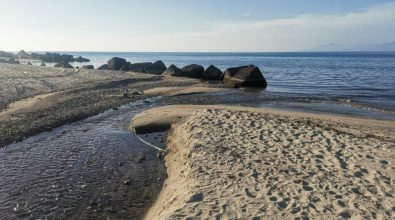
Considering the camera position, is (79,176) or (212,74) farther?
(212,74)

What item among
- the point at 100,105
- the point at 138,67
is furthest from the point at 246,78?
the point at 138,67

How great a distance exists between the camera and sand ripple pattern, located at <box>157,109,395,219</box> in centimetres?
793

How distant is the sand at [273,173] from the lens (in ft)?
26.1

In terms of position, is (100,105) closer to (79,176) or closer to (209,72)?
(79,176)

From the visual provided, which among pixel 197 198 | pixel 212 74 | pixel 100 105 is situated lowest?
pixel 212 74

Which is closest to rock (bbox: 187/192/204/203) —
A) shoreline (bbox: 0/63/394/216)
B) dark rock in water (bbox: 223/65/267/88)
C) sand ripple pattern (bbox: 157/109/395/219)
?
sand ripple pattern (bbox: 157/109/395/219)

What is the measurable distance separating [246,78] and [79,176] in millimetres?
27750

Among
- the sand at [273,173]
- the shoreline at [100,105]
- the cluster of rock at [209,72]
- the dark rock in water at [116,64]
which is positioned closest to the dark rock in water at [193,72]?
the cluster of rock at [209,72]

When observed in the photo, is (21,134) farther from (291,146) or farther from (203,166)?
(291,146)

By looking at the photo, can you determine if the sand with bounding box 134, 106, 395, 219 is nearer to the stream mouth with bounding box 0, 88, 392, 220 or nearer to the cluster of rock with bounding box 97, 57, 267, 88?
the stream mouth with bounding box 0, 88, 392, 220

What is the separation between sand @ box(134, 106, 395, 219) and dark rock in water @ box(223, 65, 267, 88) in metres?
22.1

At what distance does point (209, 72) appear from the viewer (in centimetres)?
4619

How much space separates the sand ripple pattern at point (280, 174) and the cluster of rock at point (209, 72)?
23.3m

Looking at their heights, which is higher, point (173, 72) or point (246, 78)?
point (246, 78)
